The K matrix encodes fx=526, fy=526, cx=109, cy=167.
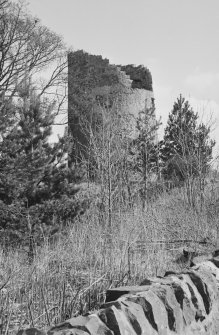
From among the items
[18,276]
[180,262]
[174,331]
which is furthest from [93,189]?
[174,331]

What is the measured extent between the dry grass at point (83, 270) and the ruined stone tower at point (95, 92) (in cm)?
1444

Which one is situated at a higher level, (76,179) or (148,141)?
(148,141)

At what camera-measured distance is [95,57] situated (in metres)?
25.8

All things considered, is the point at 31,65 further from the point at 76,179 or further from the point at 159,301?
the point at 159,301

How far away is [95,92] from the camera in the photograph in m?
25.2

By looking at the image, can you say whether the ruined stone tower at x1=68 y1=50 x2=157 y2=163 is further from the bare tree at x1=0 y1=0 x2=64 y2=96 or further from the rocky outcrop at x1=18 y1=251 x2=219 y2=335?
the rocky outcrop at x1=18 y1=251 x2=219 y2=335

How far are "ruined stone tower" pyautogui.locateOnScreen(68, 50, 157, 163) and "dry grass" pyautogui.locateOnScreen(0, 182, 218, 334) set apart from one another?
47.4 ft

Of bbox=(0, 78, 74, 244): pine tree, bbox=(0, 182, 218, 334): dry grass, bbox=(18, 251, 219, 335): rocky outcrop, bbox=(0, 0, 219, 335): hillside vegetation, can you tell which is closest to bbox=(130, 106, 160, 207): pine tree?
bbox=(0, 0, 219, 335): hillside vegetation

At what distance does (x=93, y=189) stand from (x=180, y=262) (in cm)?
1004

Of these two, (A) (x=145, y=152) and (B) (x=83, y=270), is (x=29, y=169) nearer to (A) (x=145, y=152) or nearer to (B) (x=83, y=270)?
(B) (x=83, y=270)

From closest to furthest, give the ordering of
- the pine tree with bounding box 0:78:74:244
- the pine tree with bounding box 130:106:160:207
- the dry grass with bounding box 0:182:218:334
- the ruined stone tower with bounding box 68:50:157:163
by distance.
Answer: the dry grass with bounding box 0:182:218:334, the pine tree with bounding box 0:78:74:244, the pine tree with bounding box 130:106:160:207, the ruined stone tower with bounding box 68:50:157:163

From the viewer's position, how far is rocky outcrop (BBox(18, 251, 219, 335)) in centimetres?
175

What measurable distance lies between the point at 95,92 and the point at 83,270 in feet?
67.8

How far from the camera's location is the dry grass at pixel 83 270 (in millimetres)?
3107
